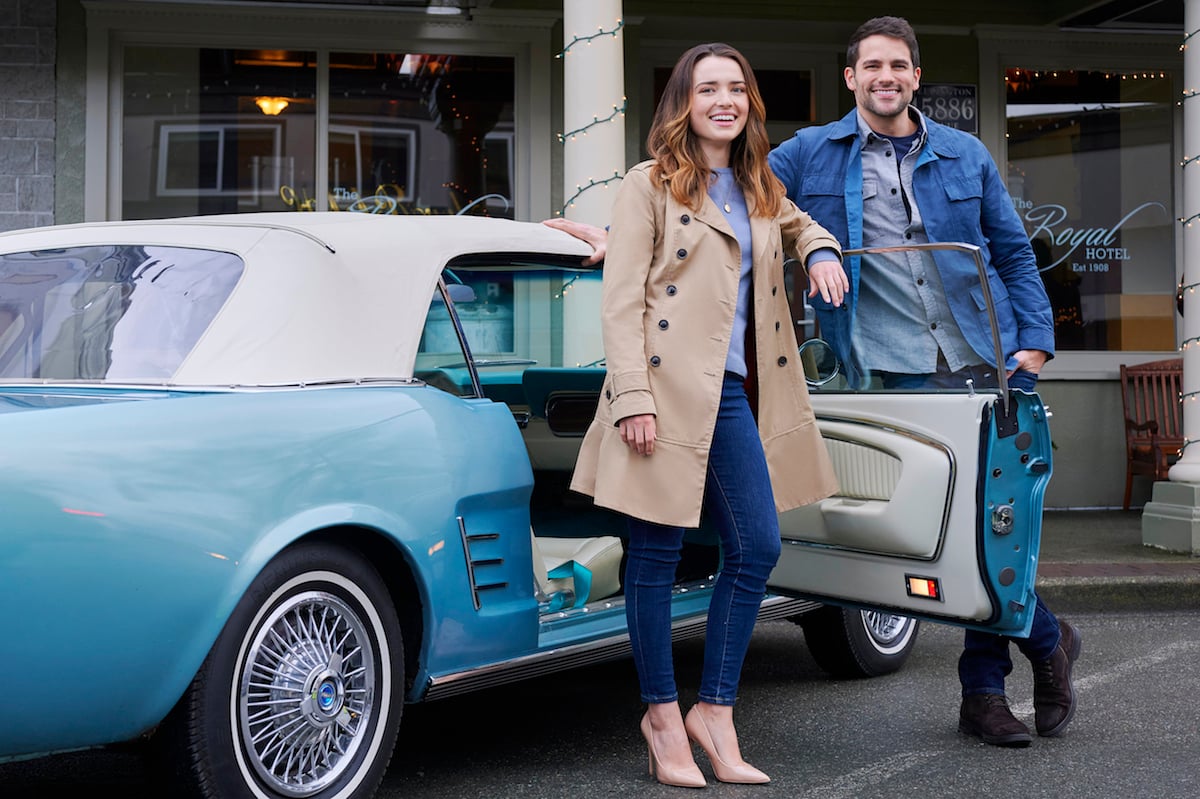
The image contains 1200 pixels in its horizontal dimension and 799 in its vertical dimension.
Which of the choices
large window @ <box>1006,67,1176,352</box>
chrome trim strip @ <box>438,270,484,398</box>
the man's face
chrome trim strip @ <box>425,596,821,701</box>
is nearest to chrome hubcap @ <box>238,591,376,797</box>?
chrome trim strip @ <box>425,596,821,701</box>

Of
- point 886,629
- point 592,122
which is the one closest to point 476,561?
point 886,629

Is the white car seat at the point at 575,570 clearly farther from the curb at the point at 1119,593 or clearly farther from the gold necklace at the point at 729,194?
the curb at the point at 1119,593

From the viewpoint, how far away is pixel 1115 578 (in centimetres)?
676

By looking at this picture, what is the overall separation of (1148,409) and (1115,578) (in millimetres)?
3809

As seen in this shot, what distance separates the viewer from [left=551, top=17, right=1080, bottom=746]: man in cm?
394

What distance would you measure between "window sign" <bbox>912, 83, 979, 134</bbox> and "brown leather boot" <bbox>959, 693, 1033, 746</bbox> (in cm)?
682

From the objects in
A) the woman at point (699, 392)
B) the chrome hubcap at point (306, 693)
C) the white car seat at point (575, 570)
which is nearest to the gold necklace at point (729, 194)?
the woman at point (699, 392)

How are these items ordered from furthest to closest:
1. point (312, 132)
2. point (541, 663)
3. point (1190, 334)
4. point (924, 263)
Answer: point (312, 132), point (1190, 334), point (924, 263), point (541, 663)

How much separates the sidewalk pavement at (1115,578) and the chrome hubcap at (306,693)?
13.8 ft

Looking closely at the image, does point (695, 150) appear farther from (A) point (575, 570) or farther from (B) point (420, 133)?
(B) point (420, 133)

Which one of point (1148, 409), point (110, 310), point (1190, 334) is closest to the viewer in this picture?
point (110, 310)

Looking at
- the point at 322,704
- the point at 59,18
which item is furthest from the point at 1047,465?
the point at 59,18

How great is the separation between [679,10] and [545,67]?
1.01m

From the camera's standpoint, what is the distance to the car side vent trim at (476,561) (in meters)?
3.44
